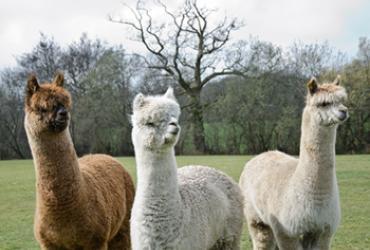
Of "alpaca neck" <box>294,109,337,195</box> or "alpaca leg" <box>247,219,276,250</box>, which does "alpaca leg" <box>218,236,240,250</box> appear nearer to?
"alpaca neck" <box>294,109,337,195</box>

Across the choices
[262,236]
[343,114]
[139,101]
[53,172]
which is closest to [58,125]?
[53,172]

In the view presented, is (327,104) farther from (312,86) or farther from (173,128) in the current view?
(173,128)

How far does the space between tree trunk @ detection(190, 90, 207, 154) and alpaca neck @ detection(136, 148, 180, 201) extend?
28.4 meters

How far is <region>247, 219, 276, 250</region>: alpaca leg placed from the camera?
19.2ft

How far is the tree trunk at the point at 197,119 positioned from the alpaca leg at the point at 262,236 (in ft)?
86.1

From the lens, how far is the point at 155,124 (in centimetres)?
367

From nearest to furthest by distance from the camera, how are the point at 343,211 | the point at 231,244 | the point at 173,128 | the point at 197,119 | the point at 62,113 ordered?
1. the point at 173,128
2. the point at 62,113
3. the point at 231,244
4. the point at 343,211
5. the point at 197,119

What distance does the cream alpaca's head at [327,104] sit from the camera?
15.5 feet

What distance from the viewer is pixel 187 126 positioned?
32.5 metres

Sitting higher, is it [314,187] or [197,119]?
[197,119]

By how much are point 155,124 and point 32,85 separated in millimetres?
1363

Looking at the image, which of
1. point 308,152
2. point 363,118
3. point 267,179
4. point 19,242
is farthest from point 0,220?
point 363,118

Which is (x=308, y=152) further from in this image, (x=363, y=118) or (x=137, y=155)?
(x=363, y=118)

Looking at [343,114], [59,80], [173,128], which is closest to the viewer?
[173,128]
